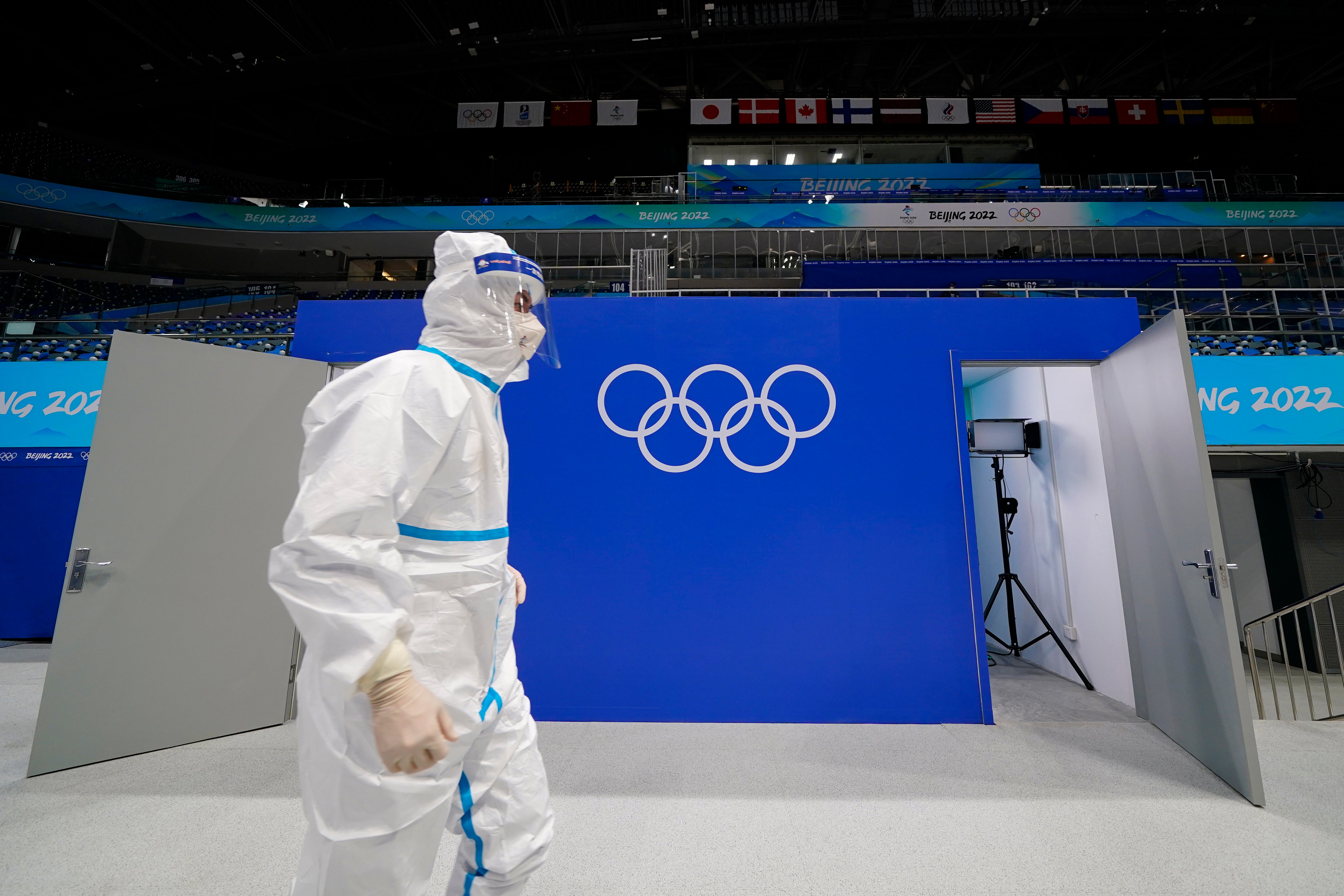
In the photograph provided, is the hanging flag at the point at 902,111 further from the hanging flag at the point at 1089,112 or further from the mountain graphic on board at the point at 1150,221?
the mountain graphic on board at the point at 1150,221

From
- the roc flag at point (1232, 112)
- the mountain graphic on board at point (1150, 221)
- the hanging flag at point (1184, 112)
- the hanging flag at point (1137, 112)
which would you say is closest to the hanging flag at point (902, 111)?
the hanging flag at point (1137, 112)

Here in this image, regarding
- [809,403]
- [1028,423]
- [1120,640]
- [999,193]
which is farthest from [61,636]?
[999,193]

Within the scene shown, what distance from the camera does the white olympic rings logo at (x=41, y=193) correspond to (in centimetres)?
1295

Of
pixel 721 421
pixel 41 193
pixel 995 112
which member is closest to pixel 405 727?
pixel 721 421

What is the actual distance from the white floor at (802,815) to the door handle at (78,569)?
819 mm

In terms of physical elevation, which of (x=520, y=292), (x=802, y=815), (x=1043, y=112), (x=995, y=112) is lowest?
(x=802, y=815)

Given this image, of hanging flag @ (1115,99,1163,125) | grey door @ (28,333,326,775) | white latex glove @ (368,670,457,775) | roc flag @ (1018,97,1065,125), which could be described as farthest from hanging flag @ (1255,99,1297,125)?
white latex glove @ (368,670,457,775)

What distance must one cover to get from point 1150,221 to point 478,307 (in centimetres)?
1718

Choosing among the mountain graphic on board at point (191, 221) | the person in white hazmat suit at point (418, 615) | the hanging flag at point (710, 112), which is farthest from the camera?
the hanging flag at point (710, 112)

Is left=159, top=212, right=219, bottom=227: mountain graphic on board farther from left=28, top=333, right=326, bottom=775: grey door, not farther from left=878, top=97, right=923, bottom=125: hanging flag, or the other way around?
left=878, top=97, right=923, bottom=125: hanging flag

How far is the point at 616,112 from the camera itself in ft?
54.5

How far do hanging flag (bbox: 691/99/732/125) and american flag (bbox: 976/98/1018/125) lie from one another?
680cm

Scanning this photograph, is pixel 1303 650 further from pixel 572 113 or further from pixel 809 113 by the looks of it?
pixel 572 113

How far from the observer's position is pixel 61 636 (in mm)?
2615
